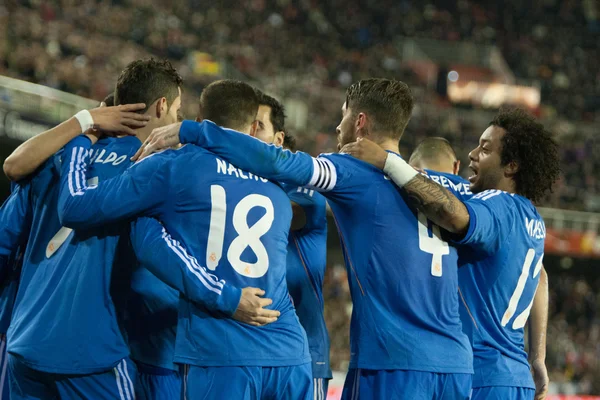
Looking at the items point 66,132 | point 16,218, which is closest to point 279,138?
point 66,132

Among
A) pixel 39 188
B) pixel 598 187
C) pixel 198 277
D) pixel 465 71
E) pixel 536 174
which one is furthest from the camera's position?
pixel 465 71

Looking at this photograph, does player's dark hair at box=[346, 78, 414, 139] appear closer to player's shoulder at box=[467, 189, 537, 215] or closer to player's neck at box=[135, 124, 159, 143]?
player's shoulder at box=[467, 189, 537, 215]

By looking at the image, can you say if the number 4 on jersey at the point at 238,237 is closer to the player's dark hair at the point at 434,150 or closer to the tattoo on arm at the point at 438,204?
the tattoo on arm at the point at 438,204

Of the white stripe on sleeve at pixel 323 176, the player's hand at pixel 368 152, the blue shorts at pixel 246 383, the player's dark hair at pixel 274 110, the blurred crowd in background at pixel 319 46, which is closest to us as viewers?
the blue shorts at pixel 246 383

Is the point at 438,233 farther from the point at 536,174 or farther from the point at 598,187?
the point at 598,187

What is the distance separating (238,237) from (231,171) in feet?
1.04

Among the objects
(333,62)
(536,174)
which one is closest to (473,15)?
(333,62)

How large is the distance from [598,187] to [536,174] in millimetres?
20627

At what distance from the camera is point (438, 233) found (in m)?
3.87

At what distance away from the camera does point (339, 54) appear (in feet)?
90.9

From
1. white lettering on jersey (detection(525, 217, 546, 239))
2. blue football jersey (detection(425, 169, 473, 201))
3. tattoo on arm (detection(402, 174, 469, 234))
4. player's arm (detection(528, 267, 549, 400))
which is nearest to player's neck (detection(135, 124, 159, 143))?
tattoo on arm (detection(402, 174, 469, 234))

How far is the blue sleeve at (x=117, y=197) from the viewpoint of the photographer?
3.53 meters

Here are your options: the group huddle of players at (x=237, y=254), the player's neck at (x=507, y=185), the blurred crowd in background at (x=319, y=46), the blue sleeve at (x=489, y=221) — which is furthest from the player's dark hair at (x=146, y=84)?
the blurred crowd in background at (x=319, y=46)

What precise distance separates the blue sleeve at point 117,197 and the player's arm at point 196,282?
0.45ft
